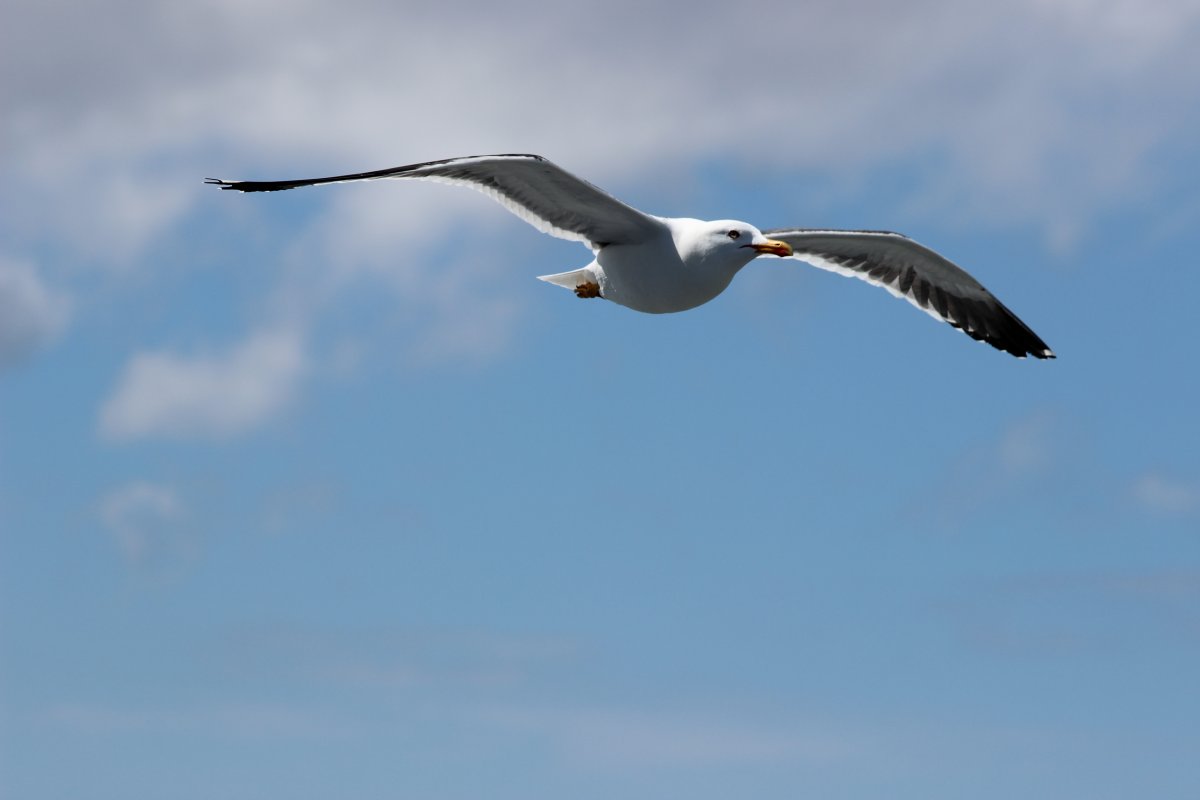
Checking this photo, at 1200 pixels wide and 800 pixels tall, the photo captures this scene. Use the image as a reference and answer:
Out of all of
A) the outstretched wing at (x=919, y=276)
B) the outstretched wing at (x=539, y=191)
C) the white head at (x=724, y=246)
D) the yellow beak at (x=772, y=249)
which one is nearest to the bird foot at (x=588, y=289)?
the outstretched wing at (x=539, y=191)

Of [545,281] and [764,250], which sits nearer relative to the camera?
[764,250]

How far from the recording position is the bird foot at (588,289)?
647 inches

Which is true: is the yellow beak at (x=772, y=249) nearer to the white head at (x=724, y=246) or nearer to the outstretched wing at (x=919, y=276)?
A: the white head at (x=724, y=246)

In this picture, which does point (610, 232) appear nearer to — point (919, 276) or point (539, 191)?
point (539, 191)

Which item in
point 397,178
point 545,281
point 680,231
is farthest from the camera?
point 545,281

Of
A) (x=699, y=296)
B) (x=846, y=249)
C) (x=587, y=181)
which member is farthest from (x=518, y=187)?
(x=846, y=249)

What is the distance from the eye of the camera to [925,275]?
20.6 metres

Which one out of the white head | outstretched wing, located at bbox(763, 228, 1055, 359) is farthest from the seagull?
outstretched wing, located at bbox(763, 228, 1055, 359)

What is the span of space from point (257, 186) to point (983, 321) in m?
11.7

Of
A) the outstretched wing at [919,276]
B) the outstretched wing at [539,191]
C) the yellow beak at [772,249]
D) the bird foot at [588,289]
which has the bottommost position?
the yellow beak at [772,249]

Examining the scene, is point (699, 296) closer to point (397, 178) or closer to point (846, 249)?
point (397, 178)

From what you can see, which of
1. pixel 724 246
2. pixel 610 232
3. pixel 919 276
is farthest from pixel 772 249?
pixel 919 276

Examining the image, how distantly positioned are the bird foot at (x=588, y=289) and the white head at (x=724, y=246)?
5.04 ft

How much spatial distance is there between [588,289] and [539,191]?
5.00ft
